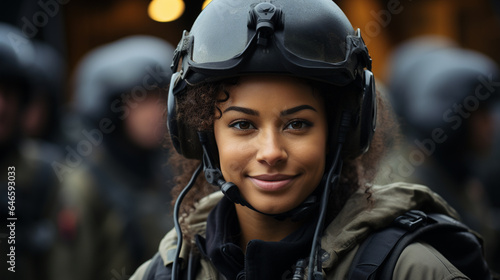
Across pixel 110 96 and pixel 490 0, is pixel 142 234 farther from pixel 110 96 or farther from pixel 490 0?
pixel 490 0

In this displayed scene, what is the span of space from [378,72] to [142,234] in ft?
13.9

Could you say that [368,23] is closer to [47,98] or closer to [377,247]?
[47,98]

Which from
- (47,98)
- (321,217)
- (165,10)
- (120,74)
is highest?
(165,10)

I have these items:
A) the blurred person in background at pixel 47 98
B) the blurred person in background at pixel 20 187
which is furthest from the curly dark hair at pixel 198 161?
the blurred person in background at pixel 47 98

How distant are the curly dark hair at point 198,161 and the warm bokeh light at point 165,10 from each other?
5039 millimetres

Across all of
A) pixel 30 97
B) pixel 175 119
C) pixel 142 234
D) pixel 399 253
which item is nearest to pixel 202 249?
pixel 175 119

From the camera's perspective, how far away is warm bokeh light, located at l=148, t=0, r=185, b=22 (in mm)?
7762

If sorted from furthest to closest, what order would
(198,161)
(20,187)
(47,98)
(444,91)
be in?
(47,98) → (444,91) → (20,187) → (198,161)

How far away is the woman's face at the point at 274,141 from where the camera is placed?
2.25 m

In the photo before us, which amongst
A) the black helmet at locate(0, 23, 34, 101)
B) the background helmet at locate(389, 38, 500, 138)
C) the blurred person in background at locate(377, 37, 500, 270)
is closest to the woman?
the blurred person in background at locate(377, 37, 500, 270)

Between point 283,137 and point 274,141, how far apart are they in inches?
2.0

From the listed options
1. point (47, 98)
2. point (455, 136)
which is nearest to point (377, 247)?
point (455, 136)

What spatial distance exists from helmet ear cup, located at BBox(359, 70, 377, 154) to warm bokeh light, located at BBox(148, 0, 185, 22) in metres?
5.60

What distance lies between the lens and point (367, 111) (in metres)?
2.38
